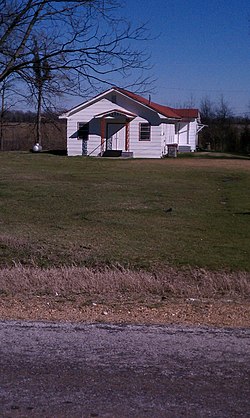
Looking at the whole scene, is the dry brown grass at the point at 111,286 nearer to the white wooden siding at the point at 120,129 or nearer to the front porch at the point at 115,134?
the front porch at the point at 115,134

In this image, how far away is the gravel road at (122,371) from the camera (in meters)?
4.17

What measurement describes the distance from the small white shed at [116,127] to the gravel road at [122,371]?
42876mm

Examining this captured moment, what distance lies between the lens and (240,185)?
29.9 metres

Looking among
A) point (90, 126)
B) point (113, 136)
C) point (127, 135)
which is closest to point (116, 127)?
point (113, 136)

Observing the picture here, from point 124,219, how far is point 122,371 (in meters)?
13.1

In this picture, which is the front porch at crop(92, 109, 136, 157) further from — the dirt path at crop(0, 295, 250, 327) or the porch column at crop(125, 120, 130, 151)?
the dirt path at crop(0, 295, 250, 327)

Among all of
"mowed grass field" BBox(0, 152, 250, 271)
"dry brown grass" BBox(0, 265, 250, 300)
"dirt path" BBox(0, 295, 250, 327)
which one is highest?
"dirt path" BBox(0, 295, 250, 327)

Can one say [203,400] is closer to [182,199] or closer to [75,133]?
[182,199]

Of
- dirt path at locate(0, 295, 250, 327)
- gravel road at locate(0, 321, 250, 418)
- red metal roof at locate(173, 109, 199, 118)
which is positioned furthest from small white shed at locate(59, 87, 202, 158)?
gravel road at locate(0, 321, 250, 418)

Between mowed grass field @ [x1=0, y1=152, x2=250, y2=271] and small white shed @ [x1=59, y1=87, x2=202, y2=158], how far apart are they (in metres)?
13.4

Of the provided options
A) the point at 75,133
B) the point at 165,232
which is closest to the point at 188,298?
the point at 165,232

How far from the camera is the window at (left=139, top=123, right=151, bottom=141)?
161 ft

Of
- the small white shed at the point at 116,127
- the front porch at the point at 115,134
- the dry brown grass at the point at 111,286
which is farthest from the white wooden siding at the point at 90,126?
the dry brown grass at the point at 111,286

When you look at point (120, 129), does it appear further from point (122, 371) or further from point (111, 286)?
point (122, 371)
